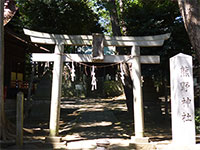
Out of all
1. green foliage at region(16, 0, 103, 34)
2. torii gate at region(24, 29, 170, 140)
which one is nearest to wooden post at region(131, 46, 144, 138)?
torii gate at region(24, 29, 170, 140)

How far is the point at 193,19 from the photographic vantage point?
5879 mm

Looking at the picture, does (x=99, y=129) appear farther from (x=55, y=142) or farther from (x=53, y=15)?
(x=53, y=15)

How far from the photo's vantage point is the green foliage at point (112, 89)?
24172mm

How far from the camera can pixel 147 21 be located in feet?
29.2

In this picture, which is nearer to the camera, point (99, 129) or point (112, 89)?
point (99, 129)

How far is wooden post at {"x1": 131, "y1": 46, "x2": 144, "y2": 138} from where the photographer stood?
6.26 metres

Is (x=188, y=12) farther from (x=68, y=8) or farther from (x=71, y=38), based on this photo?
(x=68, y=8)

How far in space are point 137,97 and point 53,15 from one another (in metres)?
6.19

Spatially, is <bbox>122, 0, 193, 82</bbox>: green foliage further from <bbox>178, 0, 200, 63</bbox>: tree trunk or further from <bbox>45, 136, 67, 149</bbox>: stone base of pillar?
<bbox>45, 136, 67, 149</bbox>: stone base of pillar

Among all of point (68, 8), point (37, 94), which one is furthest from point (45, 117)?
point (68, 8)

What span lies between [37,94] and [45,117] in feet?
4.71

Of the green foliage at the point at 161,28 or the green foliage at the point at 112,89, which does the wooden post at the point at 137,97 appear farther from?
the green foliage at the point at 112,89

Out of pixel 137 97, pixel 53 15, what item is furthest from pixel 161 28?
pixel 53 15

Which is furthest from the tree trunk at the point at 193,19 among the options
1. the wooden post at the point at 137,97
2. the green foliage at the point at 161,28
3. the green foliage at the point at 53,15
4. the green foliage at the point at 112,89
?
the green foliage at the point at 112,89
